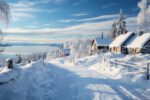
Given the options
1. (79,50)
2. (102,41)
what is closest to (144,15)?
(102,41)

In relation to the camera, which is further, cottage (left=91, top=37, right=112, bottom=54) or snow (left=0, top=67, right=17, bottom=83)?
cottage (left=91, top=37, right=112, bottom=54)

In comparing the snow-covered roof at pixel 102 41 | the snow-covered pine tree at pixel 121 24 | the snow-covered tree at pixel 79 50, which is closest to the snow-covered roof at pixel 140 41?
the snow-covered roof at pixel 102 41

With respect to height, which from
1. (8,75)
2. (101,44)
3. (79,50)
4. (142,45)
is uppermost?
(101,44)

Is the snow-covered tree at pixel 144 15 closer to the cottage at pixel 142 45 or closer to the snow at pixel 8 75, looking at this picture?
the cottage at pixel 142 45

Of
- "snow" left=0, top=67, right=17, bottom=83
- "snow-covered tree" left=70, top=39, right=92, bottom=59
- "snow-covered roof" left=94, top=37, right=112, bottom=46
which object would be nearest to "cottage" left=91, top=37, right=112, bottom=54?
"snow-covered roof" left=94, top=37, right=112, bottom=46

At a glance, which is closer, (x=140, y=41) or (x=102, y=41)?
(x=140, y=41)

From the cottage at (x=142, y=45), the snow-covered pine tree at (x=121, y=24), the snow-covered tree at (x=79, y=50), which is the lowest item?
the snow-covered tree at (x=79, y=50)

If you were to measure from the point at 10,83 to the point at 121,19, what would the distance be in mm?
74329

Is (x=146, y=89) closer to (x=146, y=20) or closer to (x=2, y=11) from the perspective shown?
(x=2, y=11)

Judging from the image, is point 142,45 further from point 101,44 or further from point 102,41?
point 102,41

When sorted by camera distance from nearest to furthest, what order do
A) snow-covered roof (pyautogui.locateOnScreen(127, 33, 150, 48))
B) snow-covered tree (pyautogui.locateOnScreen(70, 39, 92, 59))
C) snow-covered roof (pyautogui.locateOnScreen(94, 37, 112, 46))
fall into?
snow-covered roof (pyautogui.locateOnScreen(127, 33, 150, 48)) < snow-covered roof (pyautogui.locateOnScreen(94, 37, 112, 46)) < snow-covered tree (pyautogui.locateOnScreen(70, 39, 92, 59))

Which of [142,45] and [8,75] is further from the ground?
[142,45]

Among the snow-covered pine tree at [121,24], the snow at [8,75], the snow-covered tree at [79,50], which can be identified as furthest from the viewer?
the snow-covered tree at [79,50]

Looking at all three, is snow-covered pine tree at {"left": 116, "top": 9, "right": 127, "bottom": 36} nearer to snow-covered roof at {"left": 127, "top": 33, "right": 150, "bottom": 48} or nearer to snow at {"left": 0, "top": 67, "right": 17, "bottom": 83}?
snow-covered roof at {"left": 127, "top": 33, "right": 150, "bottom": 48}
